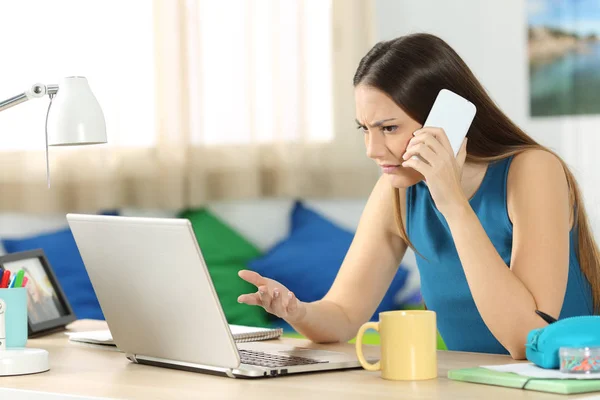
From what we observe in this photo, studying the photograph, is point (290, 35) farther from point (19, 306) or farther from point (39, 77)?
point (19, 306)

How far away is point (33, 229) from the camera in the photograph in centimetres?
296

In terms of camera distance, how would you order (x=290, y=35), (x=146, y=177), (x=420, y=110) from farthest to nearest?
(x=290, y=35)
(x=146, y=177)
(x=420, y=110)

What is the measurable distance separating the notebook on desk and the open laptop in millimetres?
142

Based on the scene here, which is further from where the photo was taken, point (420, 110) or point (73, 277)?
point (73, 277)

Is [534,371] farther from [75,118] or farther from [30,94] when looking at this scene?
[30,94]

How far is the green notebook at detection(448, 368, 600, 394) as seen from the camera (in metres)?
1.06

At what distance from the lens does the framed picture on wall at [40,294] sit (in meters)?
1.72

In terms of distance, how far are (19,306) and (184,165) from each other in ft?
5.99


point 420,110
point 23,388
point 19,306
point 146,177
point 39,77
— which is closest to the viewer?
point 23,388

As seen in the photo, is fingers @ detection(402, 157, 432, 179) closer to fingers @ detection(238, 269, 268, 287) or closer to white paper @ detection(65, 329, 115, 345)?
fingers @ detection(238, 269, 268, 287)

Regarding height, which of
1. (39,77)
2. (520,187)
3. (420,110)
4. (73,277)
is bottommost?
(73,277)

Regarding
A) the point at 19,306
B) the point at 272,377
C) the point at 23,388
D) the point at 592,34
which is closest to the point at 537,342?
the point at 272,377

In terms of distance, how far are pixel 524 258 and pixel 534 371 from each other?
376 mm

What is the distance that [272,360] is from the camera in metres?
1.31
